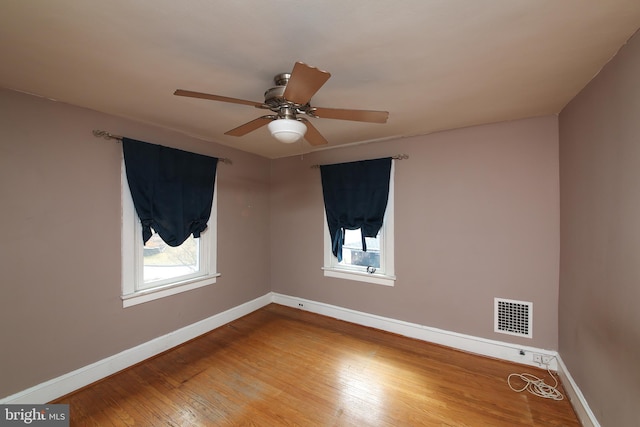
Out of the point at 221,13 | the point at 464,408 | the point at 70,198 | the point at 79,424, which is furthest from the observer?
the point at 70,198

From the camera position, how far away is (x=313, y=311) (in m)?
3.62

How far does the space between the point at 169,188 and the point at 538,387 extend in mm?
3827

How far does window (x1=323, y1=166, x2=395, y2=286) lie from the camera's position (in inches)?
121

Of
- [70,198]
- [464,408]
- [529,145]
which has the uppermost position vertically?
[529,145]

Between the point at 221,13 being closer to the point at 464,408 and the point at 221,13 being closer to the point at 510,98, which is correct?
the point at 510,98

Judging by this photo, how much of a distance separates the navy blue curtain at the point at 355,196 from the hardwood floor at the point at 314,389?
1.30 m

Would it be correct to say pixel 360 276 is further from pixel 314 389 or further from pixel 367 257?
pixel 314 389

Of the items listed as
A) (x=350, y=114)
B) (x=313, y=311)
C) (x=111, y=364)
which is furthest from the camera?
(x=313, y=311)

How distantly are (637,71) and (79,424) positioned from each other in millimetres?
3878

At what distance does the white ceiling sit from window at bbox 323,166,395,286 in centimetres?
143

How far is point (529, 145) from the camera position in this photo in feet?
7.73

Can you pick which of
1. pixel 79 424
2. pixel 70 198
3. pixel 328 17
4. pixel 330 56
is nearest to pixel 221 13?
pixel 328 17

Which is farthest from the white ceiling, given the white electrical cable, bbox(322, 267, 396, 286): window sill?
the white electrical cable

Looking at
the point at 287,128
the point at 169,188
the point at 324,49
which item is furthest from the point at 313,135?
the point at 169,188
